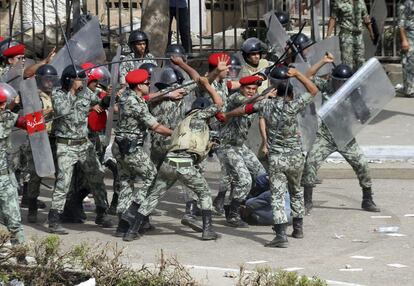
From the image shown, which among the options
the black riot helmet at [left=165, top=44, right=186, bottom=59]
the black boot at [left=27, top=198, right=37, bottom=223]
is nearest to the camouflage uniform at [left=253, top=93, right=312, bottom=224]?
the black riot helmet at [left=165, top=44, right=186, bottom=59]

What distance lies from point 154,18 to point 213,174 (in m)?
3.55

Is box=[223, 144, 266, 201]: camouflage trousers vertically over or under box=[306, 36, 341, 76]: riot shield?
under

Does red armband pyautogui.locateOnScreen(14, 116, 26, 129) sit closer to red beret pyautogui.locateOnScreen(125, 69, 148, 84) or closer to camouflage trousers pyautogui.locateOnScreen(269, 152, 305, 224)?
red beret pyautogui.locateOnScreen(125, 69, 148, 84)

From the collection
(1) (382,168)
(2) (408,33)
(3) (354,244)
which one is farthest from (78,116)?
(2) (408,33)

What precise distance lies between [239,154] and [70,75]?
1.88 m

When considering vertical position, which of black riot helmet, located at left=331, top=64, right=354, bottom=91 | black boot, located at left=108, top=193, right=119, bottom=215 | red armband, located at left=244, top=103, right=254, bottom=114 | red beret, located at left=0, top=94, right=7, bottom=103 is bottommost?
black boot, located at left=108, top=193, right=119, bottom=215

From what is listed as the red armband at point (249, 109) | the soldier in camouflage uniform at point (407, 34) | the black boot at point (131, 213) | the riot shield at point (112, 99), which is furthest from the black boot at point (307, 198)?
the soldier in camouflage uniform at point (407, 34)

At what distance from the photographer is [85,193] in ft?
46.2

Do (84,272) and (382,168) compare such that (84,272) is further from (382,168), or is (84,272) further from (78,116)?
(382,168)

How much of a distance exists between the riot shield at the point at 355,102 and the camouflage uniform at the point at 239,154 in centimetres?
81

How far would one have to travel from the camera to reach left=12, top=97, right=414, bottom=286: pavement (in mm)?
11469

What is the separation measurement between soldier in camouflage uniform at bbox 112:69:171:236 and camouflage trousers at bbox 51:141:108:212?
354mm

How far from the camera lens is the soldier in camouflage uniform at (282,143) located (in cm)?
1251

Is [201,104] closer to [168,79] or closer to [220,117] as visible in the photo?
[220,117]
